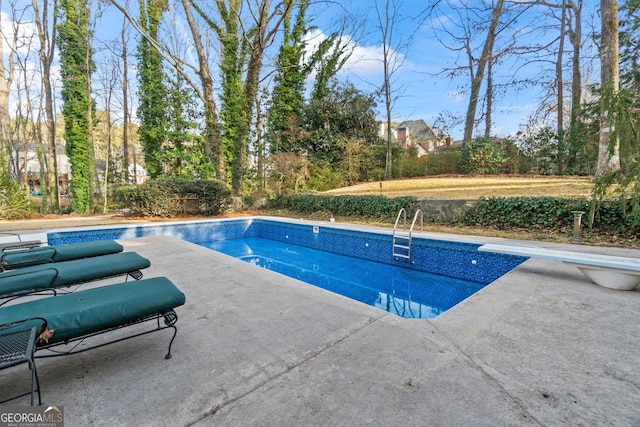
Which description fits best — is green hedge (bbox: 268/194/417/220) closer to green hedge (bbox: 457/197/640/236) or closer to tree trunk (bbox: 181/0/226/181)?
green hedge (bbox: 457/197/640/236)

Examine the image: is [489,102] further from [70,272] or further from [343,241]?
[70,272]

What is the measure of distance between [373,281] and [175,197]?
798 cm

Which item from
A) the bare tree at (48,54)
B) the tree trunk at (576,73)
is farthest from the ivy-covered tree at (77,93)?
the tree trunk at (576,73)

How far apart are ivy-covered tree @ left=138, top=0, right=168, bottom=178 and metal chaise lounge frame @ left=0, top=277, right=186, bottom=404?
524 inches

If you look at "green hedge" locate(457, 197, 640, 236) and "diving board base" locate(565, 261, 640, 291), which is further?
"green hedge" locate(457, 197, 640, 236)

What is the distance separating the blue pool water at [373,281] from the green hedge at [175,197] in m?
3.74

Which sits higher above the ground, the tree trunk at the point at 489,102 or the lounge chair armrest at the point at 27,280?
the tree trunk at the point at 489,102

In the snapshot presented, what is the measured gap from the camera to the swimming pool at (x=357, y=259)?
14.9ft

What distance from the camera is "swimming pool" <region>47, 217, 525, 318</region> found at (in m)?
4.53

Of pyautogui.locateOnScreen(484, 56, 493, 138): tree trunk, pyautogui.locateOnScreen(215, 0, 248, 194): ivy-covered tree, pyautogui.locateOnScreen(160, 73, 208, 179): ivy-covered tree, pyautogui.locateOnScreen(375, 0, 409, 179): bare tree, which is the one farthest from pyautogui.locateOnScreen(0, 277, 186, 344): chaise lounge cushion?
pyautogui.locateOnScreen(484, 56, 493, 138): tree trunk

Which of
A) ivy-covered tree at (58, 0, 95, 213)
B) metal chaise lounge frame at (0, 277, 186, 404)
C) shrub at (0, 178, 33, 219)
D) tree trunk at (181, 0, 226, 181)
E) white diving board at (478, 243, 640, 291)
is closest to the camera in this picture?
metal chaise lounge frame at (0, 277, 186, 404)

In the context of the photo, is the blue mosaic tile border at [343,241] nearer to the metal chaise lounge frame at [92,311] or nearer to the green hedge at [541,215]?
the green hedge at [541,215]

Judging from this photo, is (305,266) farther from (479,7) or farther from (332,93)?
(332,93)

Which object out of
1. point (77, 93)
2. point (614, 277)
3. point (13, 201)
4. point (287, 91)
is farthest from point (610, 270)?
point (77, 93)
